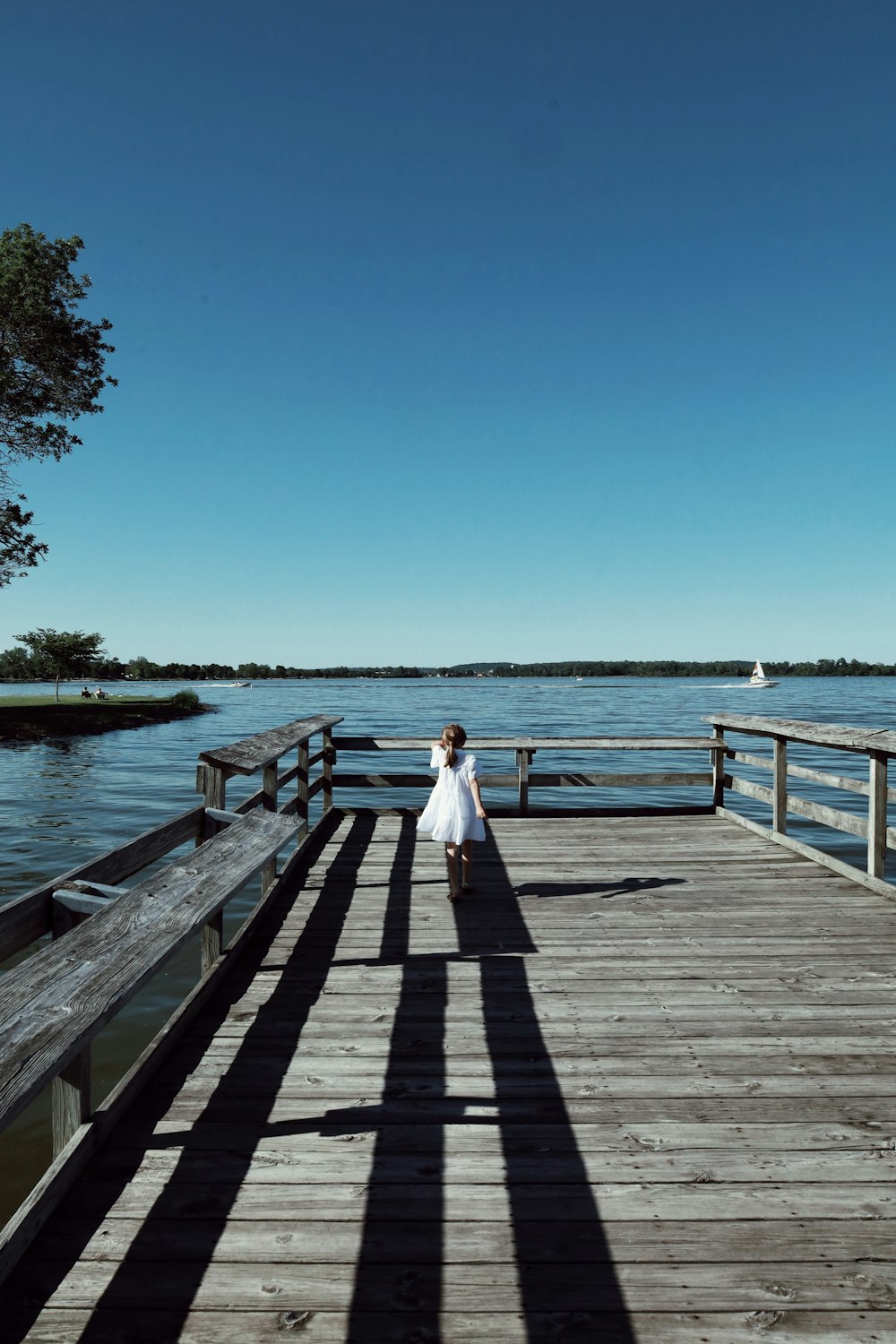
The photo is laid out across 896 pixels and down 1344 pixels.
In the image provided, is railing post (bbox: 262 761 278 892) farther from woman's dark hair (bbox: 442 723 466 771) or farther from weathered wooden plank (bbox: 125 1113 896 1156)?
weathered wooden plank (bbox: 125 1113 896 1156)

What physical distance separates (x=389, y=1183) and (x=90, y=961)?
4.35 ft

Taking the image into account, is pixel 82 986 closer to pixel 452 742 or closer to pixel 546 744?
pixel 452 742

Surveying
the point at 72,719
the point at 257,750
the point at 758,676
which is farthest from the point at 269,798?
the point at 758,676

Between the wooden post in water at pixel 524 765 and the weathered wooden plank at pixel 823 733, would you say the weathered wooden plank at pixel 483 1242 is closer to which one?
the weathered wooden plank at pixel 823 733

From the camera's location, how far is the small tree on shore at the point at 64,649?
213ft

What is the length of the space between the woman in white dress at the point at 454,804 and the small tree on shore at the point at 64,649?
65853mm

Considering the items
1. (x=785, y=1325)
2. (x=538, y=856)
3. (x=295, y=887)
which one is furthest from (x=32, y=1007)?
(x=538, y=856)

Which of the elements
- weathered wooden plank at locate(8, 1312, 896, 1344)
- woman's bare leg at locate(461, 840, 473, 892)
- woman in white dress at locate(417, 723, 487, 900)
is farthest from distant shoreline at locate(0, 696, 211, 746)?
weathered wooden plank at locate(8, 1312, 896, 1344)

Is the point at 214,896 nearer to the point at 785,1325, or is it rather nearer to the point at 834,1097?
the point at 785,1325

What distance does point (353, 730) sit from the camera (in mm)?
39250

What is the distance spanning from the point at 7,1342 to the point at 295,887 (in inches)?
180

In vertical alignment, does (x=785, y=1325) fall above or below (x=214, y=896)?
below

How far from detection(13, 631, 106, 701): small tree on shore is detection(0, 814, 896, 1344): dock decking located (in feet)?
222

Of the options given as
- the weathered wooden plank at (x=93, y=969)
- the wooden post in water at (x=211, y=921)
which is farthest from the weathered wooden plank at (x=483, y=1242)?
the wooden post in water at (x=211, y=921)
